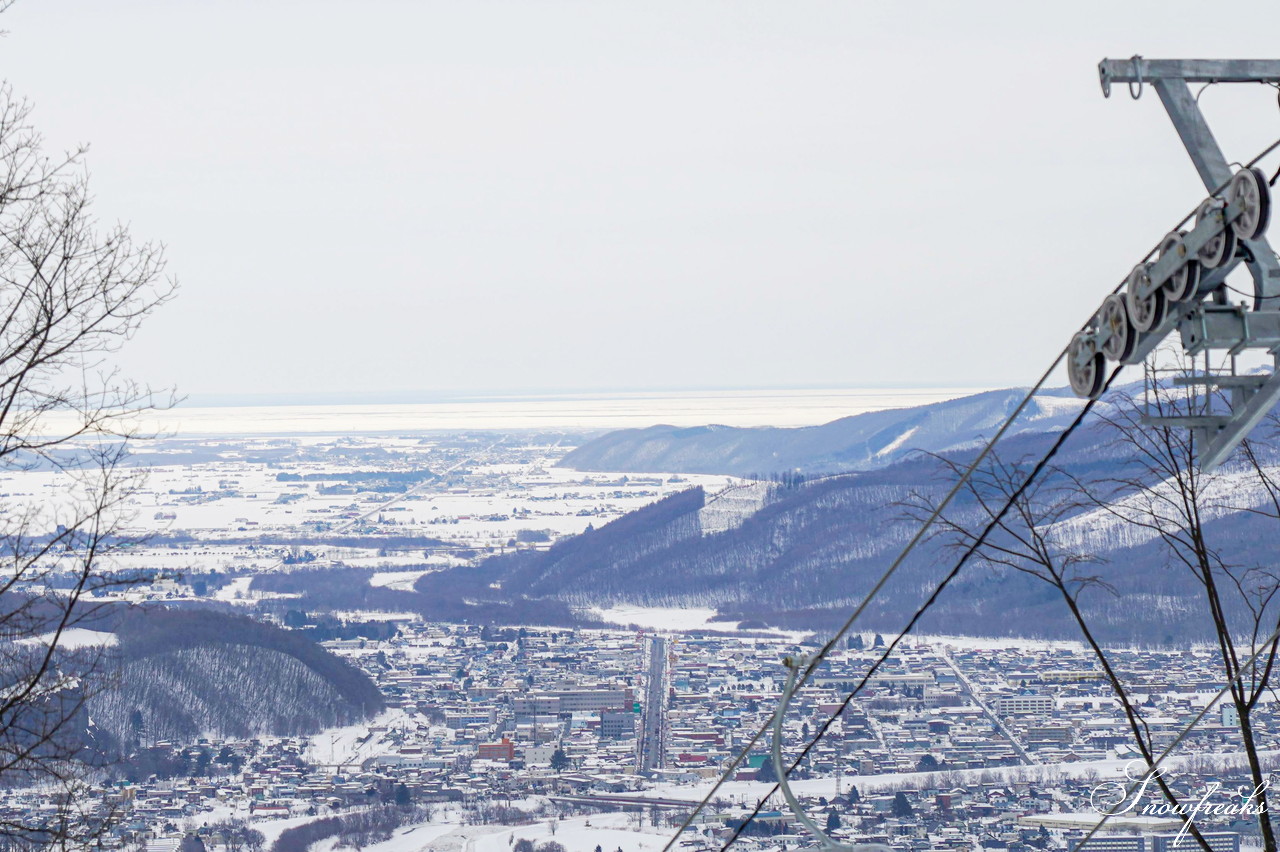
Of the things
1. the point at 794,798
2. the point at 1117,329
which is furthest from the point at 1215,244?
the point at 794,798

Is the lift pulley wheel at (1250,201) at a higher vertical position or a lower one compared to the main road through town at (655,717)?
higher

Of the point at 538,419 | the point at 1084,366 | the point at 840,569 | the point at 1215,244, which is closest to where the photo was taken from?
the point at 1215,244

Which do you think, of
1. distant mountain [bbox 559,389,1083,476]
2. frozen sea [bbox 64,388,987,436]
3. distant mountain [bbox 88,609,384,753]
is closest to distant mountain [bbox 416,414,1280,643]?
distant mountain [bbox 88,609,384,753]

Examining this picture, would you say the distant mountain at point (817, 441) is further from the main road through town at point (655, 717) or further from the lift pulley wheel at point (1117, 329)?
the lift pulley wheel at point (1117, 329)

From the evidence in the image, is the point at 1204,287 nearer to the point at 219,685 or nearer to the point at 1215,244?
the point at 1215,244

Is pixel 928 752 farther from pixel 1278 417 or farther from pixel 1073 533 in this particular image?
pixel 1073 533

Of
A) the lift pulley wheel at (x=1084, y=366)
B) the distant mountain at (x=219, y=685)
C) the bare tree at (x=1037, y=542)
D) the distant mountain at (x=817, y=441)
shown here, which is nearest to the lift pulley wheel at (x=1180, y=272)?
the lift pulley wheel at (x=1084, y=366)
